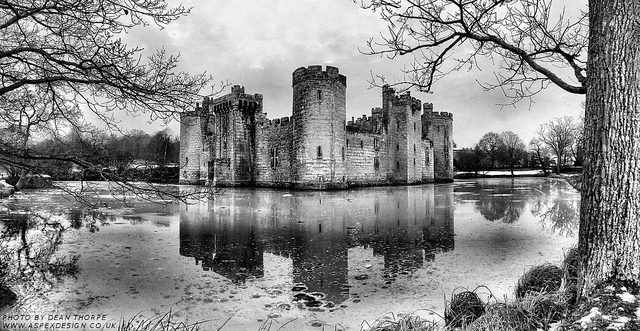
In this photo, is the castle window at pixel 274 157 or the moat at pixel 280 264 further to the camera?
the castle window at pixel 274 157

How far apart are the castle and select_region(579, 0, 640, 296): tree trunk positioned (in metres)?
19.3

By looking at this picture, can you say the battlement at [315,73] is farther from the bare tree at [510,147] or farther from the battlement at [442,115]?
the bare tree at [510,147]

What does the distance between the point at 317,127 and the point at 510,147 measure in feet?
197

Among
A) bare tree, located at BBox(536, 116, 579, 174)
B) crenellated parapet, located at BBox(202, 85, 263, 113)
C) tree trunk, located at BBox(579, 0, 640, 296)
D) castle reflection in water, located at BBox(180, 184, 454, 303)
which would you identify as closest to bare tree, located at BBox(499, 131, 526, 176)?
bare tree, located at BBox(536, 116, 579, 174)

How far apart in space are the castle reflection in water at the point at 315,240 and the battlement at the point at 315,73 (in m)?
15.6

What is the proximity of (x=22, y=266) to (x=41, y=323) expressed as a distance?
301cm

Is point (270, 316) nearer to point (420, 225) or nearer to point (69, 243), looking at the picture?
point (69, 243)

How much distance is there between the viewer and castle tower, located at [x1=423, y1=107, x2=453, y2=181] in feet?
149

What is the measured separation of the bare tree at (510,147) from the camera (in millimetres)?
74000

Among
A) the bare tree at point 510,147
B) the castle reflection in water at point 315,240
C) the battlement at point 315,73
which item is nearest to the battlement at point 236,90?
the battlement at point 315,73

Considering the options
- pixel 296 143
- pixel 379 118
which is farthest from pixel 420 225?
pixel 379 118

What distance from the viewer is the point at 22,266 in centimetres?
620

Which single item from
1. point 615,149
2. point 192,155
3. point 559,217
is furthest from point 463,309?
point 192,155

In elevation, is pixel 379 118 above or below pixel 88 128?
above
